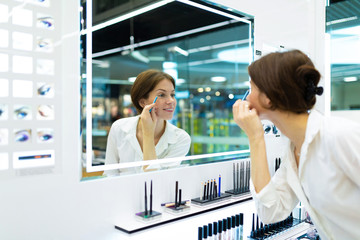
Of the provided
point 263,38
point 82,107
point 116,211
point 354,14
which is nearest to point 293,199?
point 116,211

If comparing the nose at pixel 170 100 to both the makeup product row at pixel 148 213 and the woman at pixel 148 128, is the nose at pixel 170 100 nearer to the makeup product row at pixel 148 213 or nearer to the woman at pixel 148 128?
the woman at pixel 148 128

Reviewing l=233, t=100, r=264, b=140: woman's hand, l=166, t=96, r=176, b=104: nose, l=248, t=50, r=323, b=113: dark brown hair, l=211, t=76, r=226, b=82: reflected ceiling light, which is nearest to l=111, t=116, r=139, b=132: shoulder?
l=166, t=96, r=176, b=104: nose

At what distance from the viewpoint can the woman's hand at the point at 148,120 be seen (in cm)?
113

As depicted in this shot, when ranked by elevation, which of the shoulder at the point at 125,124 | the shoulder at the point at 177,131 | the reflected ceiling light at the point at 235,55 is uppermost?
the reflected ceiling light at the point at 235,55

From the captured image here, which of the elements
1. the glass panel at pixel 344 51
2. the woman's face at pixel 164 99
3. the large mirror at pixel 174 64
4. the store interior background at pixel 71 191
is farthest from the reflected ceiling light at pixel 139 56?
the glass panel at pixel 344 51

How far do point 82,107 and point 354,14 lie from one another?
Result: 175 centimetres

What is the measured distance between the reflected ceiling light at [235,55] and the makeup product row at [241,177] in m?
0.51

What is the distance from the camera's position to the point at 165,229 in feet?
3.24

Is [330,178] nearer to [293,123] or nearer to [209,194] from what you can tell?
[293,123]

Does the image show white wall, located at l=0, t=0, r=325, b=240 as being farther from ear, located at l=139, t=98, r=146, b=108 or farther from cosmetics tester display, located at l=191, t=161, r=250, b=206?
ear, located at l=139, t=98, r=146, b=108

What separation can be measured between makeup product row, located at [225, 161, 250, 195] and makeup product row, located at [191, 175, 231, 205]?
9 centimetres

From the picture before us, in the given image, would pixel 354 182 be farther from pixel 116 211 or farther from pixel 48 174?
pixel 48 174

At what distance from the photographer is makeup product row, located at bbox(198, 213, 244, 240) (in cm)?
99

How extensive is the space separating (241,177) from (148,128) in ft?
1.64
